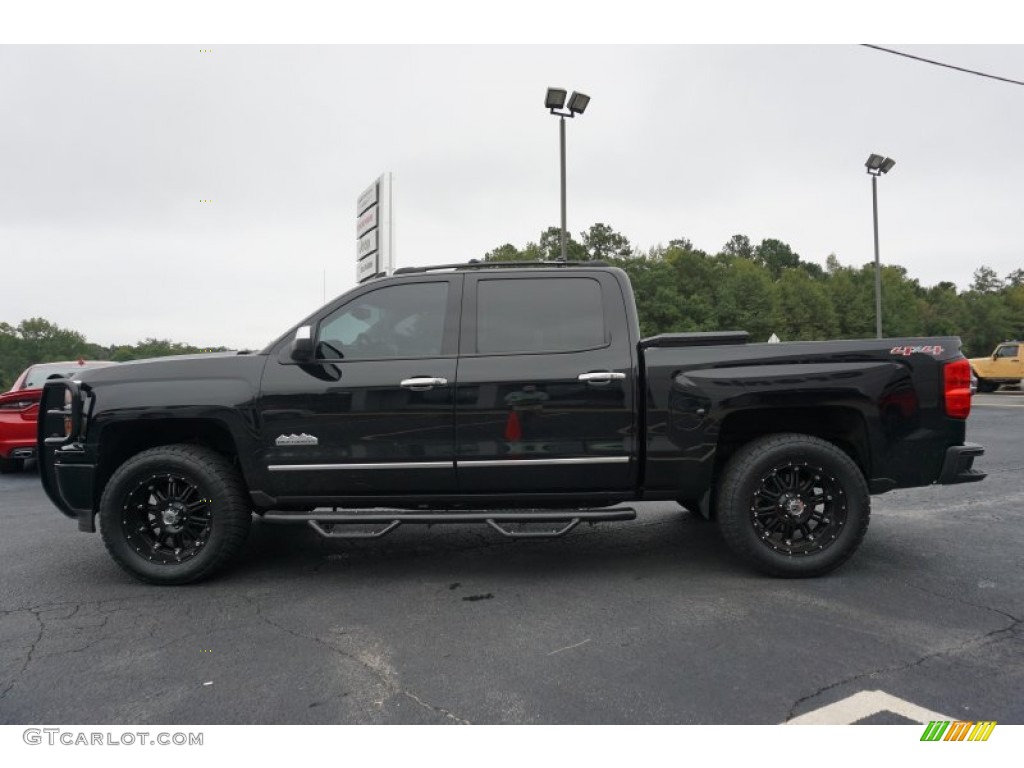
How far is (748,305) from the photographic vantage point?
212 ft

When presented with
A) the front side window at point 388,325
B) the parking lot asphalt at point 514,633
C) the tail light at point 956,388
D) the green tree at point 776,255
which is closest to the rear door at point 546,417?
A: the front side window at point 388,325

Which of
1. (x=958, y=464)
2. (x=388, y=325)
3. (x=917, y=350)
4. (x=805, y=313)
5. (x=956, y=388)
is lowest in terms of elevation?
(x=958, y=464)

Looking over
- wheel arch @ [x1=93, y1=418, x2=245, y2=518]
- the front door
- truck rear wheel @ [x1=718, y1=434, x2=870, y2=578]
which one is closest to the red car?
Answer: wheel arch @ [x1=93, y1=418, x2=245, y2=518]

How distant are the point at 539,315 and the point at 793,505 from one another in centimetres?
193

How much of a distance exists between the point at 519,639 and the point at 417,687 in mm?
647

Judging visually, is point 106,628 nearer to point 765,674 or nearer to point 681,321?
point 765,674

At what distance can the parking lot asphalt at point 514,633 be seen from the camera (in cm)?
269

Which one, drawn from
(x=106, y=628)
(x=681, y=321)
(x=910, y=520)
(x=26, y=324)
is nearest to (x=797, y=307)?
(x=681, y=321)

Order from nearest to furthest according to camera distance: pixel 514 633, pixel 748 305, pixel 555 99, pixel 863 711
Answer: pixel 863 711 → pixel 514 633 → pixel 555 99 → pixel 748 305

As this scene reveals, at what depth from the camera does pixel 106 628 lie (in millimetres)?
3557

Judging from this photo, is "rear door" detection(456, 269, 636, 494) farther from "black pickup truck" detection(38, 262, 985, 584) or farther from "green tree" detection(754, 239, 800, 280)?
"green tree" detection(754, 239, 800, 280)

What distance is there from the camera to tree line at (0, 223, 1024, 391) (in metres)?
62.2

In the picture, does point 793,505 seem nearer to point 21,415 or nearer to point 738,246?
point 21,415

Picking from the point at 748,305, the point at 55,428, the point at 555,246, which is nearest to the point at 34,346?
the point at 555,246
